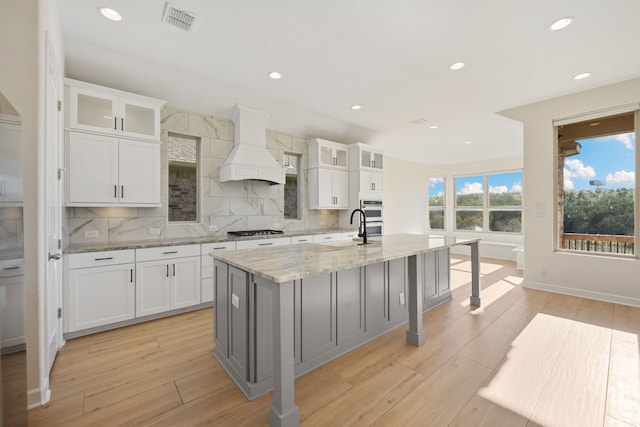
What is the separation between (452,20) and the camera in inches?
90.7

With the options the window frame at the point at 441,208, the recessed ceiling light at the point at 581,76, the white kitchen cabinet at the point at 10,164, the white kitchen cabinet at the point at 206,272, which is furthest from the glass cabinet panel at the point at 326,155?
the window frame at the point at 441,208

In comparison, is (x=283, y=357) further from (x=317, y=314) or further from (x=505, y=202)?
(x=505, y=202)

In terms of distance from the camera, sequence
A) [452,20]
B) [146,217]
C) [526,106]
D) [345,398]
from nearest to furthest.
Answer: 1. [345,398]
2. [452,20]
3. [146,217]
4. [526,106]

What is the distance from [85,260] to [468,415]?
11.2ft

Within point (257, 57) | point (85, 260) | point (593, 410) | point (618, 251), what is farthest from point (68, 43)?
point (618, 251)

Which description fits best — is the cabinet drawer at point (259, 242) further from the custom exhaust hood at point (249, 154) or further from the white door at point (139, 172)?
A: the white door at point (139, 172)

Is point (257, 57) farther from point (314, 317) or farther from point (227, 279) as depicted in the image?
point (314, 317)

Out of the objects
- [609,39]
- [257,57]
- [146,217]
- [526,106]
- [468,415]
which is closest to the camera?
[468,415]

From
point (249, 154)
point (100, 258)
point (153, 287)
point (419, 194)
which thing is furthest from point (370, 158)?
point (100, 258)

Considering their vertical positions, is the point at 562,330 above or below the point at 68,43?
below

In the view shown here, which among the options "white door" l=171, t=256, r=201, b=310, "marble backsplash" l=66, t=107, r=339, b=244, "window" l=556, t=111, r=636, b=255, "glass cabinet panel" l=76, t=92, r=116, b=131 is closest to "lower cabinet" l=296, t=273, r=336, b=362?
"white door" l=171, t=256, r=201, b=310

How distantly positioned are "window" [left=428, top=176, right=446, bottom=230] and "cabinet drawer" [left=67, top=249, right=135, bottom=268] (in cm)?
789

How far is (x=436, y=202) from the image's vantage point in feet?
27.7

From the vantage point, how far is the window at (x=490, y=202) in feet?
23.3
